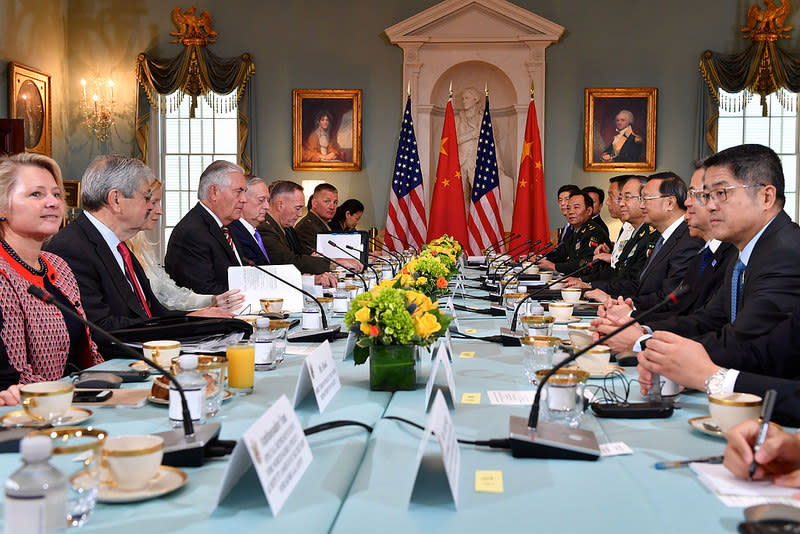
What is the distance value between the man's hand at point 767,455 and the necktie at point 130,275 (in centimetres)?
258

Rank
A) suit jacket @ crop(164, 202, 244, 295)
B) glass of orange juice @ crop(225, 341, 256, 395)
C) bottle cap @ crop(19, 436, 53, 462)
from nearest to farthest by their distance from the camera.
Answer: bottle cap @ crop(19, 436, 53, 462) < glass of orange juice @ crop(225, 341, 256, 395) < suit jacket @ crop(164, 202, 244, 295)

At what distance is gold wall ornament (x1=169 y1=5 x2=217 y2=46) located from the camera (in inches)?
379

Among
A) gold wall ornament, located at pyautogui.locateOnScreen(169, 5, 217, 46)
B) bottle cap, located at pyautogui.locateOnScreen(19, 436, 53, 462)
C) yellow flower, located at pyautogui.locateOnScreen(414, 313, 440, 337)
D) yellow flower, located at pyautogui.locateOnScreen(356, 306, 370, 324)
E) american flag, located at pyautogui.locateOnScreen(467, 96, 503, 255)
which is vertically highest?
gold wall ornament, located at pyautogui.locateOnScreen(169, 5, 217, 46)

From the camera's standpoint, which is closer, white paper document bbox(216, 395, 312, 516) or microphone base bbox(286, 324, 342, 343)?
white paper document bbox(216, 395, 312, 516)

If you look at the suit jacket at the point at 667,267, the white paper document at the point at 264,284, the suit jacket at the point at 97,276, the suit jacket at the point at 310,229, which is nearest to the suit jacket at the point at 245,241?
the white paper document at the point at 264,284

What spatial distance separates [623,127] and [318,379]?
8550 mm

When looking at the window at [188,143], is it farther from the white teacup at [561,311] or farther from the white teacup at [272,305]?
the white teacup at [561,311]

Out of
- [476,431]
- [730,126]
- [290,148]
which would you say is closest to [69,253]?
[476,431]

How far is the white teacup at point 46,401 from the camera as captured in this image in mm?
1634

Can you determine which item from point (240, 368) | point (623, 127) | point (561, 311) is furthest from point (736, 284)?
point (623, 127)

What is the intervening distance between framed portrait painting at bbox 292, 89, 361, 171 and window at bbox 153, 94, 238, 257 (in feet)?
2.75

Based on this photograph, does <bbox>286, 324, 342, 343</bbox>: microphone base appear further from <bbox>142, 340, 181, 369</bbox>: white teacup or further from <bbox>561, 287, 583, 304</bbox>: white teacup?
<bbox>561, 287, 583, 304</bbox>: white teacup

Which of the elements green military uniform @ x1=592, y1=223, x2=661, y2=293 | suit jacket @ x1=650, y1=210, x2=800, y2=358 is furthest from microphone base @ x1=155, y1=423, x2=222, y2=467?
green military uniform @ x1=592, y1=223, x2=661, y2=293

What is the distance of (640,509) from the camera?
1209mm
